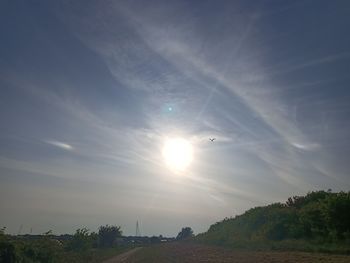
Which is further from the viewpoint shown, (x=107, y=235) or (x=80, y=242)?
(x=107, y=235)

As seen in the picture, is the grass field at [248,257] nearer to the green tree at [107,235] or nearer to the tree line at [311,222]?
the tree line at [311,222]

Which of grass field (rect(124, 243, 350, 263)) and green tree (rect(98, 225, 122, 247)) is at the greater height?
green tree (rect(98, 225, 122, 247))

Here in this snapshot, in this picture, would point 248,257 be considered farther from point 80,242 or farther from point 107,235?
point 107,235

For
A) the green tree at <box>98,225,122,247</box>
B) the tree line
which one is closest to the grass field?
the tree line

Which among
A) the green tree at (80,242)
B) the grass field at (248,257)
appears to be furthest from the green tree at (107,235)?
the grass field at (248,257)

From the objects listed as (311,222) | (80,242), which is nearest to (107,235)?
(80,242)

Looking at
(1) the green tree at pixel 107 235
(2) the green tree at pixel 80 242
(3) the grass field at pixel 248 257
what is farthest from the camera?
(1) the green tree at pixel 107 235

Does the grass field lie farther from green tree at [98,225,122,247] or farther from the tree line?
green tree at [98,225,122,247]

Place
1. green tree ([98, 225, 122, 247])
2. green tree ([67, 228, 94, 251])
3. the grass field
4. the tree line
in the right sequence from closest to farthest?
the grass field, the tree line, green tree ([67, 228, 94, 251]), green tree ([98, 225, 122, 247])

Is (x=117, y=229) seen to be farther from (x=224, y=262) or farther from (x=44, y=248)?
(x=224, y=262)

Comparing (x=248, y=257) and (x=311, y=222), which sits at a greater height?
(x=311, y=222)

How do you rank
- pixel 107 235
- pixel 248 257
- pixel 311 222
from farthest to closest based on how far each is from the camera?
pixel 107 235, pixel 311 222, pixel 248 257

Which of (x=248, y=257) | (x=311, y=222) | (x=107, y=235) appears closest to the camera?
(x=248, y=257)

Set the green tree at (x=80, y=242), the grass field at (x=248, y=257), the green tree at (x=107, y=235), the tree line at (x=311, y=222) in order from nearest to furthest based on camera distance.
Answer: the grass field at (x=248, y=257), the tree line at (x=311, y=222), the green tree at (x=80, y=242), the green tree at (x=107, y=235)
